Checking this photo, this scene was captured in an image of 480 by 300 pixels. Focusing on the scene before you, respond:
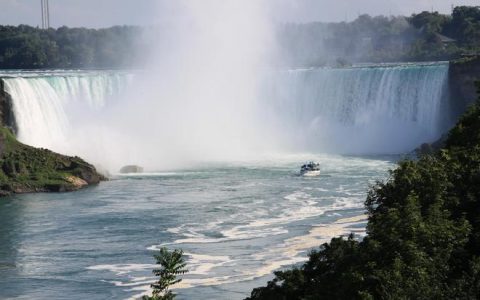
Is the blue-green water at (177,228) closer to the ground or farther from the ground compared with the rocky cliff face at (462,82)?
closer to the ground

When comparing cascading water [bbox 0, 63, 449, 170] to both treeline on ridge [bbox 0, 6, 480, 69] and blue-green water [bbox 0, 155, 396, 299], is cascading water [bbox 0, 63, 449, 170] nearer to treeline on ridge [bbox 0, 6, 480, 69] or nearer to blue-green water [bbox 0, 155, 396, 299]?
blue-green water [bbox 0, 155, 396, 299]

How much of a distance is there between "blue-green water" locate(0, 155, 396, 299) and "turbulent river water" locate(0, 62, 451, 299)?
0.06m

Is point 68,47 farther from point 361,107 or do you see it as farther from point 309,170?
point 309,170

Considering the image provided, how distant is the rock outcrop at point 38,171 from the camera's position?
43719 mm

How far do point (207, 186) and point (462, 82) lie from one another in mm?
18708

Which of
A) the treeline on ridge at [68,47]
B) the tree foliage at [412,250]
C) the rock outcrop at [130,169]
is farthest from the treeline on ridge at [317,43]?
the tree foliage at [412,250]

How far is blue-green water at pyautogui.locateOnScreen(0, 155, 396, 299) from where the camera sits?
26953 millimetres

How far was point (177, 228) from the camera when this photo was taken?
33656 mm

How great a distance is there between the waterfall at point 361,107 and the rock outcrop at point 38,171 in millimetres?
17287

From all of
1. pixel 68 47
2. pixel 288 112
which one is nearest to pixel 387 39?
pixel 68 47

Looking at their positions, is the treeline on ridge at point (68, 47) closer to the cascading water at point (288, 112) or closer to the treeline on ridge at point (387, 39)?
the treeline on ridge at point (387, 39)

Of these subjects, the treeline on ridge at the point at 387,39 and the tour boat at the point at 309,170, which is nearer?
the tour boat at the point at 309,170

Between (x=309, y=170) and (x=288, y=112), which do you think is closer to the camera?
(x=309, y=170)

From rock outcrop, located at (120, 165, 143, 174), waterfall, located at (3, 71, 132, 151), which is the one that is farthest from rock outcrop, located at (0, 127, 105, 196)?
waterfall, located at (3, 71, 132, 151)
